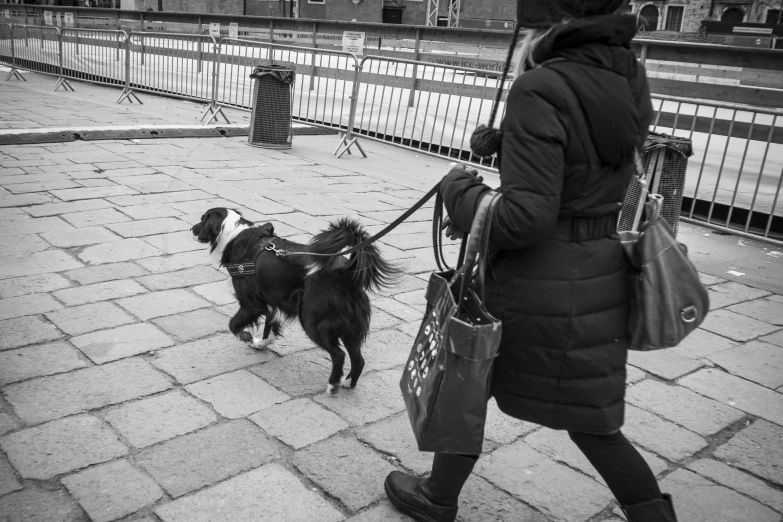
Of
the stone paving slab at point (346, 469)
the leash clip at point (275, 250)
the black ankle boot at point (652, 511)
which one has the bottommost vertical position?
the stone paving slab at point (346, 469)

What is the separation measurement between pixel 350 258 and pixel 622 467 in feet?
5.02

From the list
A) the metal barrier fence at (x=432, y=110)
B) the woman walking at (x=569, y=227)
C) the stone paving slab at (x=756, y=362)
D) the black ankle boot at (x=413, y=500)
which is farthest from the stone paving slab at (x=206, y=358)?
the metal barrier fence at (x=432, y=110)

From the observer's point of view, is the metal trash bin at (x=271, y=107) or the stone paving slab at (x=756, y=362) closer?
the stone paving slab at (x=756, y=362)

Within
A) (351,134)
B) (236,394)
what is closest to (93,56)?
(351,134)

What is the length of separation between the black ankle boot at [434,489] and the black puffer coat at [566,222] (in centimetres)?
27

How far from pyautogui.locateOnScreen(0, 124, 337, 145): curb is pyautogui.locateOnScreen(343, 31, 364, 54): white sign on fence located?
249cm

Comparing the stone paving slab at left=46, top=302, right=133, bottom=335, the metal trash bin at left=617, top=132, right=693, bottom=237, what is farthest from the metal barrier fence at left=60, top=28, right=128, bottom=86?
the metal trash bin at left=617, top=132, right=693, bottom=237

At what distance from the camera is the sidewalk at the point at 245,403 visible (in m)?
2.54

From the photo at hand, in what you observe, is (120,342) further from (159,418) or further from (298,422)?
(298,422)

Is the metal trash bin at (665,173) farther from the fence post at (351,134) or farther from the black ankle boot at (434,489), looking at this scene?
the fence post at (351,134)

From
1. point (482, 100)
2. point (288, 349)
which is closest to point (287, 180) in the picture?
point (482, 100)

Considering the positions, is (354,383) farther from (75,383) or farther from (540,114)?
(540,114)

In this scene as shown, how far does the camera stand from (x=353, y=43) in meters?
12.8

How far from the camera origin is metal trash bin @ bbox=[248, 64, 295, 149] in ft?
29.0
